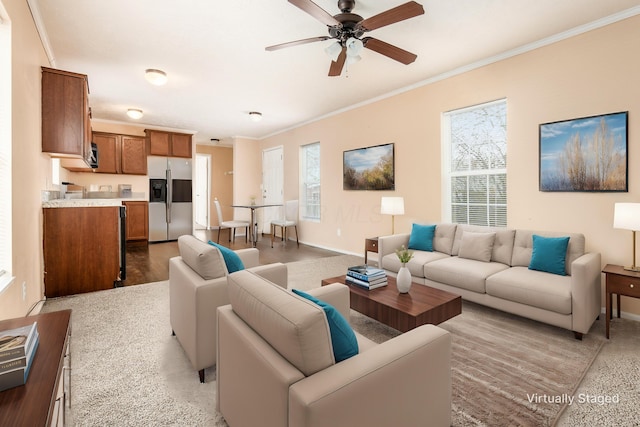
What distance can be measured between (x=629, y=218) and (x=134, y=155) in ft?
26.1

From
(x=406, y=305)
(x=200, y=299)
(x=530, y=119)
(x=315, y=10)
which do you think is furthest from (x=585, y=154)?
(x=200, y=299)

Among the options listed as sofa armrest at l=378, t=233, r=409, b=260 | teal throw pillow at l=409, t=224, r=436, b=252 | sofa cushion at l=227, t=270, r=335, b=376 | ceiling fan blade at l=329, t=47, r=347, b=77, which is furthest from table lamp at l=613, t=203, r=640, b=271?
sofa cushion at l=227, t=270, r=335, b=376

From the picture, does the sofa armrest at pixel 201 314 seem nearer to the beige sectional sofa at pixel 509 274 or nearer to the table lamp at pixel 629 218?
the beige sectional sofa at pixel 509 274

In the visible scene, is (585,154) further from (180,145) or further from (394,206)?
(180,145)

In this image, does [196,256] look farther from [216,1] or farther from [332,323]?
[216,1]

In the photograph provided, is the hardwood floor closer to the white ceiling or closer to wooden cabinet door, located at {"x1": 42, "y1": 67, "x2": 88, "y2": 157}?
wooden cabinet door, located at {"x1": 42, "y1": 67, "x2": 88, "y2": 157}

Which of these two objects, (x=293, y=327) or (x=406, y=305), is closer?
(x=293, y=327)

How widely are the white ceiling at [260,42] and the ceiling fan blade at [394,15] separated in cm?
32

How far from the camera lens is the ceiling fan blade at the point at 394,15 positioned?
7.30ft

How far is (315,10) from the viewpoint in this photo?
231 centimetres

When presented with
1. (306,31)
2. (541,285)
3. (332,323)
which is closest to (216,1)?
(306,31)

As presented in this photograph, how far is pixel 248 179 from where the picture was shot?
8.45 m

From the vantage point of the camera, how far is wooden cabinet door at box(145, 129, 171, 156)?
23.4 feet

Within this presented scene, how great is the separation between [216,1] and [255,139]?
19.7 ft
